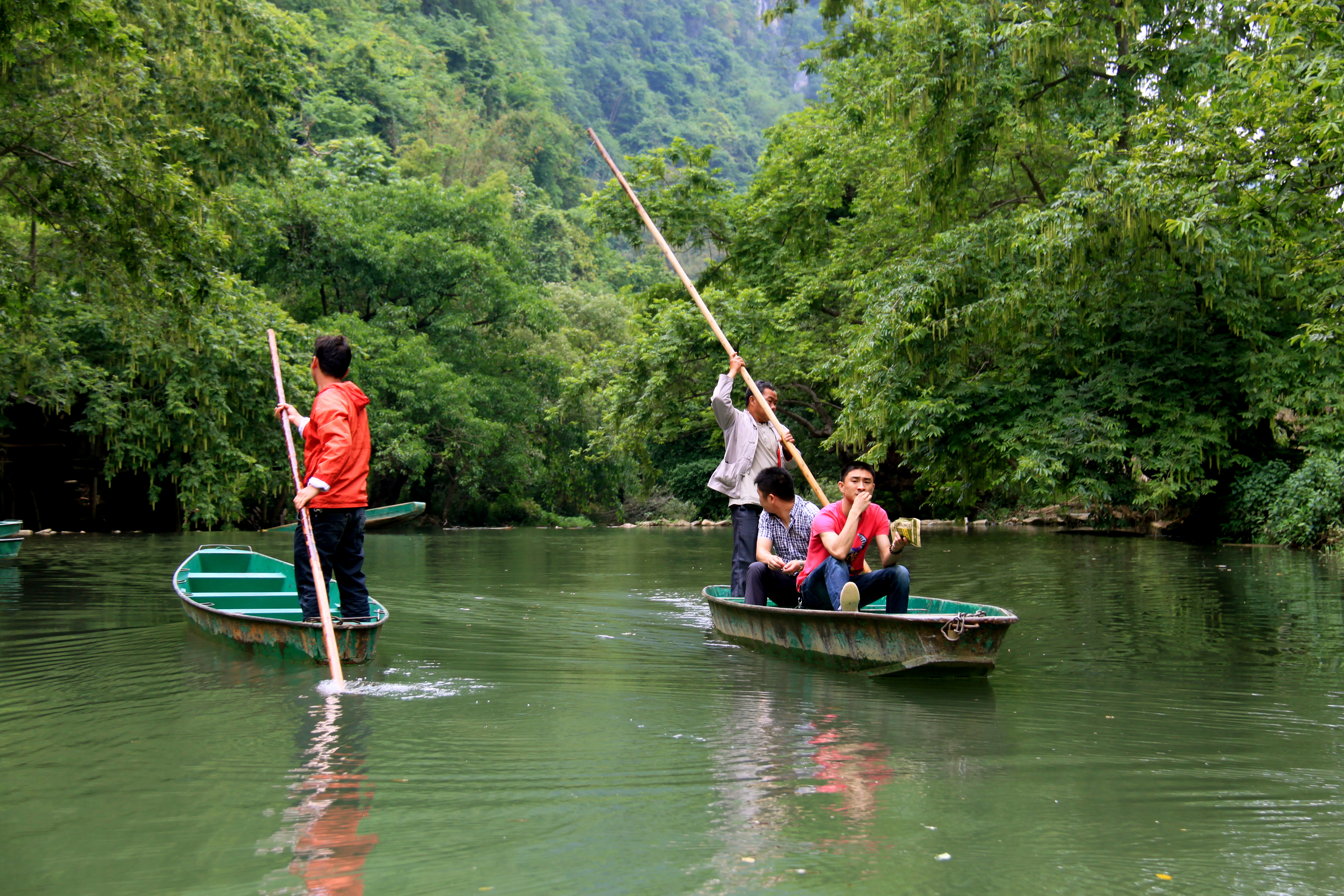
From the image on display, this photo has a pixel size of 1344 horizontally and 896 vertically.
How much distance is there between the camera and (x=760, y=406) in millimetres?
8227

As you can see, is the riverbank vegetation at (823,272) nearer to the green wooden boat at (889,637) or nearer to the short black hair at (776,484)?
the short black hair at (776,484)

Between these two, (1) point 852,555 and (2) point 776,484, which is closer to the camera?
(1) point 852,555

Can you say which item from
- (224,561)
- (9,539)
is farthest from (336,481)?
(9,539)

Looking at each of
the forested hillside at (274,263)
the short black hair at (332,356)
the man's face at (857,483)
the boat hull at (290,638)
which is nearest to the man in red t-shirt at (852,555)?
the man's face at (857,483)

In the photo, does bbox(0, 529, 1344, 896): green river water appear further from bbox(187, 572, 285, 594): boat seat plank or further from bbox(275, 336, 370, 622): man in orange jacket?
bbox(275, 336, 370, 622): man in orange jacket

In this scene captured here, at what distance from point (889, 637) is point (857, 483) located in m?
0.90

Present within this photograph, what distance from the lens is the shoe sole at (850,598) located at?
21.2ft

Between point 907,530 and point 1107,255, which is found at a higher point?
point 1107,255

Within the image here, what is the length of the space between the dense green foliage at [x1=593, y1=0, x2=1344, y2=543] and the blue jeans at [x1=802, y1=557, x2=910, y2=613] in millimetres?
4676

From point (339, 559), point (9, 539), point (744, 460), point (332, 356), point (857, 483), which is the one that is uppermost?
point (332, 356)

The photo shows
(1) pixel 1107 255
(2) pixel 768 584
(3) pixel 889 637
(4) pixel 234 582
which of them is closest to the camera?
(3) pixel 889 637

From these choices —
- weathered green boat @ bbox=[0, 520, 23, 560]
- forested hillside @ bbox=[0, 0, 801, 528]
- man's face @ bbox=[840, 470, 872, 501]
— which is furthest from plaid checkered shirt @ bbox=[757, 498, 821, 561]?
weathered green boat @ bbox=[0, 520, 23, 560]

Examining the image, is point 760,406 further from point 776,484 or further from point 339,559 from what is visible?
point 339,559

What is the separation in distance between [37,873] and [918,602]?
18.8 feet
